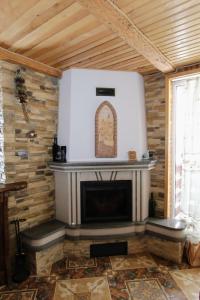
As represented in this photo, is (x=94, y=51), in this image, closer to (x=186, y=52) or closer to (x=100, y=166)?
(x=186, y=52)

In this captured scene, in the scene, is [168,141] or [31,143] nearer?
[31,143]

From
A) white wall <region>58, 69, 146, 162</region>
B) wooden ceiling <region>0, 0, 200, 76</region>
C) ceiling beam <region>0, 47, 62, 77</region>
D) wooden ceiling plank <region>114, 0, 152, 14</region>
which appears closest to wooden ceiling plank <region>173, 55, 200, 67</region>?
wooden ceiling <region>0, 0, 200, 76</region>

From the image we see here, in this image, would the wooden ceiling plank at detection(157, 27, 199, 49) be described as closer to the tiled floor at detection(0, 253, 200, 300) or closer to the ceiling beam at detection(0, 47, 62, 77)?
the ceiling beam at detection(0, 47, 62, 77)

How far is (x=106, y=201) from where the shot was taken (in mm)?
2789

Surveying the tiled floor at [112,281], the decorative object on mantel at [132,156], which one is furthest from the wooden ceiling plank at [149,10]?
the tiled floor at [112,281]

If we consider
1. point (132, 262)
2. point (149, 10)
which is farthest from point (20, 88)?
point (132, 262)

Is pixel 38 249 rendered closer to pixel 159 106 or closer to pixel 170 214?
pixel 170 214

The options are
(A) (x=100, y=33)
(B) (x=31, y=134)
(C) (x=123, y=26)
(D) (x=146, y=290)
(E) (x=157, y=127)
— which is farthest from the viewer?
(E) (x=157, y=127)

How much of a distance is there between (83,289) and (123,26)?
2.47m

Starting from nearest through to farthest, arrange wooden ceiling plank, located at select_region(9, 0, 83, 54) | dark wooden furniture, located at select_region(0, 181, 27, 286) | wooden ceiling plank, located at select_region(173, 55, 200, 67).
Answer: wooden ceiling plank, located at select_region(9, 0, 83, 54)
dark wooden furniture, located at select_region(0, 181, 27, 286)
wooden ceiling plank, located at select_region(173, 55, 200, 67)

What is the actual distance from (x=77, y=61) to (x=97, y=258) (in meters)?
2.48

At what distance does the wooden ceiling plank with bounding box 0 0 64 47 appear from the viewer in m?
1.45

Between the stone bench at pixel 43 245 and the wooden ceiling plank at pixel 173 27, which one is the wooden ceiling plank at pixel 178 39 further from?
the stone bench at pixel 43 245

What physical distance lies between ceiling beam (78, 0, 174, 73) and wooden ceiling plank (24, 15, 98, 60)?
0.14 metres
